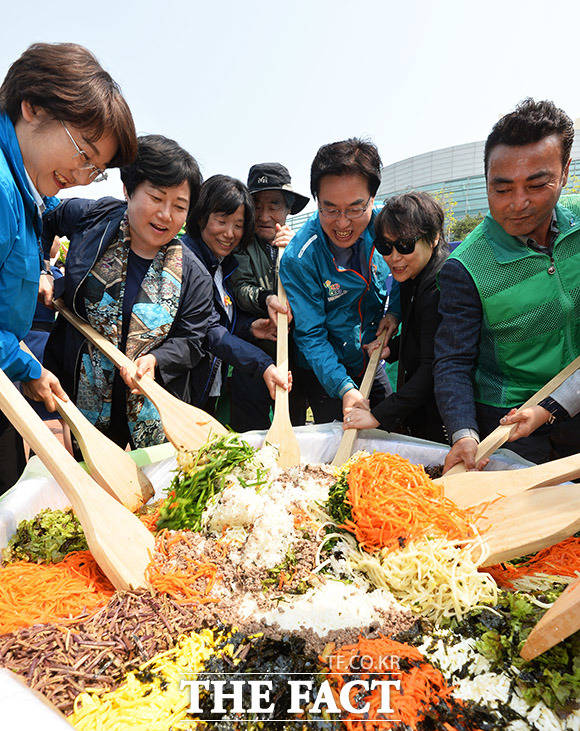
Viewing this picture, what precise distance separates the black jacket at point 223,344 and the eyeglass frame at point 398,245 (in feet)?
3.01

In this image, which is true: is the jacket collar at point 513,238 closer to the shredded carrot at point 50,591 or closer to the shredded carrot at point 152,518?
the shredded carrot at point 152,518

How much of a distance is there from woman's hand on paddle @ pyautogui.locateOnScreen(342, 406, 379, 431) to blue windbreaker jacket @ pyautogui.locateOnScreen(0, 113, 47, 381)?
1.55m

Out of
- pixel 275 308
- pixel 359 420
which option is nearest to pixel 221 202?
pixel 275 308

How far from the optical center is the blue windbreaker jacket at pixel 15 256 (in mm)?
A: 1581

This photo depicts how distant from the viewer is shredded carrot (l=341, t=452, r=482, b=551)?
1470 mm

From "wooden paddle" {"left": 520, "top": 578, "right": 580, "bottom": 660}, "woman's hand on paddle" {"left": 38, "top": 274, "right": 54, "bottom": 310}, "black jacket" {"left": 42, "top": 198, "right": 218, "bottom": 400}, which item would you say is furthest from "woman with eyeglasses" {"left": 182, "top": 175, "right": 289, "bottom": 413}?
"wooden paddle" {"left": 520, "top": 578, "right": 580, "bottom": 660}

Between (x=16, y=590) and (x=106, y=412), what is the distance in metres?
1.20

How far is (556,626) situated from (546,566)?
0.55 m

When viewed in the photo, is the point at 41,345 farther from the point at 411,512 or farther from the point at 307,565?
the point at 411,512

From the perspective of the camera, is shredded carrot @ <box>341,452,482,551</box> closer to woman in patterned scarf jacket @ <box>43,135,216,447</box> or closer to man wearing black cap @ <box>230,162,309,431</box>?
woman in patterned scarf jacket @ <box>43,135,216,447</box>

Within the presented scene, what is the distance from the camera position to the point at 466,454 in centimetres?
190

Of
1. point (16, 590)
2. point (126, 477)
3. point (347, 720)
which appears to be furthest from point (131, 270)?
point (347, 720)

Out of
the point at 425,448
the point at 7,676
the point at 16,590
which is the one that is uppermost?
the point at 7,676

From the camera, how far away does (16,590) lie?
4.31 feet
